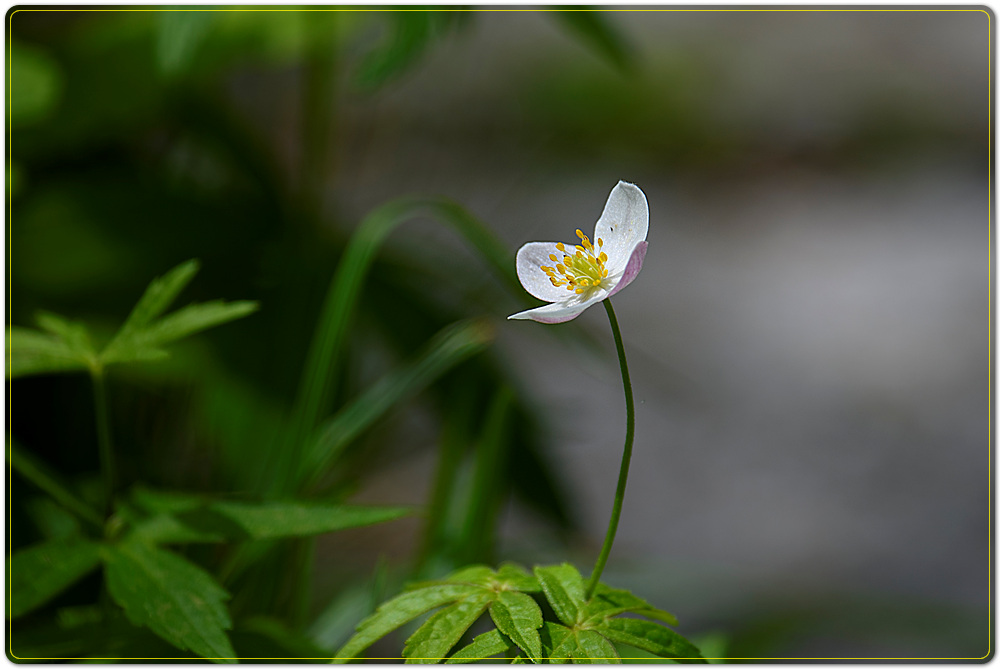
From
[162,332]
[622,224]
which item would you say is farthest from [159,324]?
[622,224]

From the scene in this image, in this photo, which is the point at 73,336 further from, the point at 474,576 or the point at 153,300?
the point at 474,576

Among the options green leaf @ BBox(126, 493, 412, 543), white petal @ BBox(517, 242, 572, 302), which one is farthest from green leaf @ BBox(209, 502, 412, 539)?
white petal @ BBox(517, 242, 572, 302)

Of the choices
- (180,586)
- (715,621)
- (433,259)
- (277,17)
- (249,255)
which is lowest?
(180,586)

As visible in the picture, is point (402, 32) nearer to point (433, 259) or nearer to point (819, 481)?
point (433, 259)

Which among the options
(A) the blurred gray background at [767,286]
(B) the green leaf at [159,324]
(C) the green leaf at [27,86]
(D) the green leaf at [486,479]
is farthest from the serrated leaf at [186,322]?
(A) the blurred gray background at [767,286]

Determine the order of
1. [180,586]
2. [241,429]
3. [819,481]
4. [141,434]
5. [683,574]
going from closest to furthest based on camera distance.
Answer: [180,586] < [241,429] < [141,434] < [683,574] < [819,481]

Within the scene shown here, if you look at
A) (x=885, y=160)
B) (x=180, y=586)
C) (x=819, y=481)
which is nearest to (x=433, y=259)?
(x=180, y=586)

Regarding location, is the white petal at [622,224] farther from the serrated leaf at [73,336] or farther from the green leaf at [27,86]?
the green leaf at [27,86]
